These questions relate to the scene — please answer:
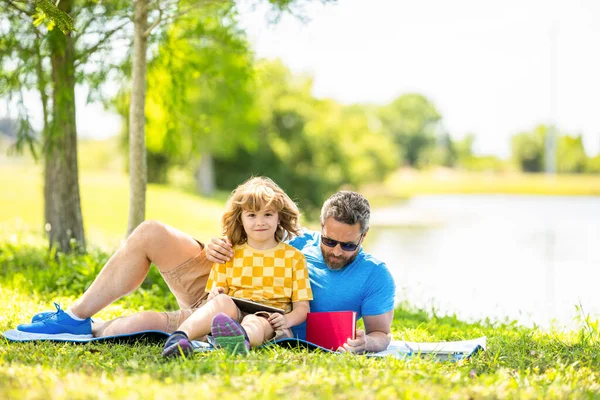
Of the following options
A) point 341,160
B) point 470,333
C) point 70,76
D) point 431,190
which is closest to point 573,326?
point 470,333

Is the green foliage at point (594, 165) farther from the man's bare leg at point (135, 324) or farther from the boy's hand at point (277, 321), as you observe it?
the man's bare leg at point (135, 324)

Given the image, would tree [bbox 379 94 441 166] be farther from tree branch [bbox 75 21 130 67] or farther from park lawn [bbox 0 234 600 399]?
park lawn [bbox 0 234 600 399]

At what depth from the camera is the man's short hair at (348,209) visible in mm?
3729

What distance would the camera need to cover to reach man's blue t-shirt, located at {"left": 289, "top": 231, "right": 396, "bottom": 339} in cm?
380

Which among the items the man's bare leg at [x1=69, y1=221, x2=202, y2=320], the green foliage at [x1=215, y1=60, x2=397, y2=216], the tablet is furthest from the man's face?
the green foliage at [x1=215, y1=60, x2=397, y2=216]

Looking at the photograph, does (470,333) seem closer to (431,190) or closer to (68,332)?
(68,332)

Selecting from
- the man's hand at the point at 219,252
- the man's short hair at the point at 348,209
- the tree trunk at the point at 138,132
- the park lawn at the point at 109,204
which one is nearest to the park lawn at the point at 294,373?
the man's hand at the point at 219,252

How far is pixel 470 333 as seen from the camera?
509cm

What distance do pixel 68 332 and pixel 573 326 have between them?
3.77 meters

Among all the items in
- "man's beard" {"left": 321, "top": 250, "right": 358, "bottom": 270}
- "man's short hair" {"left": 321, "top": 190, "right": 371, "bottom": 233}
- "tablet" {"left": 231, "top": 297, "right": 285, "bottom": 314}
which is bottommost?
"tablet" {"left": 231, "top": 297, "right": 285, "bottom": 314}

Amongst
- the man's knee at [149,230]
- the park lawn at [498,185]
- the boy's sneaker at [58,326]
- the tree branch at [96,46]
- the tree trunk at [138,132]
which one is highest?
the tree branch at [96,46]

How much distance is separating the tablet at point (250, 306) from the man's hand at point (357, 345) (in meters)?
0.40

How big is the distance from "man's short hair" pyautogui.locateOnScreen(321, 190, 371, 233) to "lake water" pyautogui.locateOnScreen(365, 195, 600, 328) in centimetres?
230

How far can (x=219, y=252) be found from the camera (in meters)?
3.87
